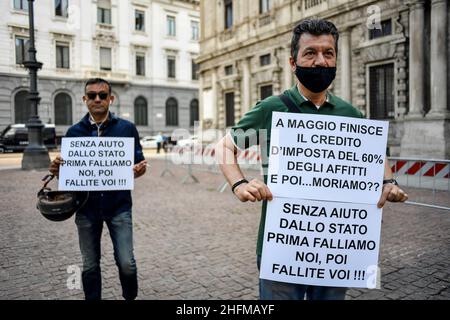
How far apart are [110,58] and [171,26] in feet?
25.4

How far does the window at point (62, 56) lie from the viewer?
34.3 m

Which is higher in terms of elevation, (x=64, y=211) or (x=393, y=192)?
(x=393, y=192)

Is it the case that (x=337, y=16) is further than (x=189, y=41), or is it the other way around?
(x=189, y=41)

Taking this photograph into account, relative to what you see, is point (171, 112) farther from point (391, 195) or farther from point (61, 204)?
point (391, 195)

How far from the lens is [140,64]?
132 feet

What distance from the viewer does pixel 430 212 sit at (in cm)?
764

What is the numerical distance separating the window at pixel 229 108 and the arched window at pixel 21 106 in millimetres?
17981

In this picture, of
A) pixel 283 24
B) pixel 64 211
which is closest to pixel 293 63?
pixel 64 211

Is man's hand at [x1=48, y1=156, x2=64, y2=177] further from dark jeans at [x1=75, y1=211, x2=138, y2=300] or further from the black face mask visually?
the black face mask

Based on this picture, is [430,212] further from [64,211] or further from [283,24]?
[283,24]

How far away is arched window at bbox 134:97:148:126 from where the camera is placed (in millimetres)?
40406

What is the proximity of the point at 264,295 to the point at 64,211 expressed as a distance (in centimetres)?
187

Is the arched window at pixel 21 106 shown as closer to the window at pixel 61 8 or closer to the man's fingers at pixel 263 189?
the window at pixel 61 8
